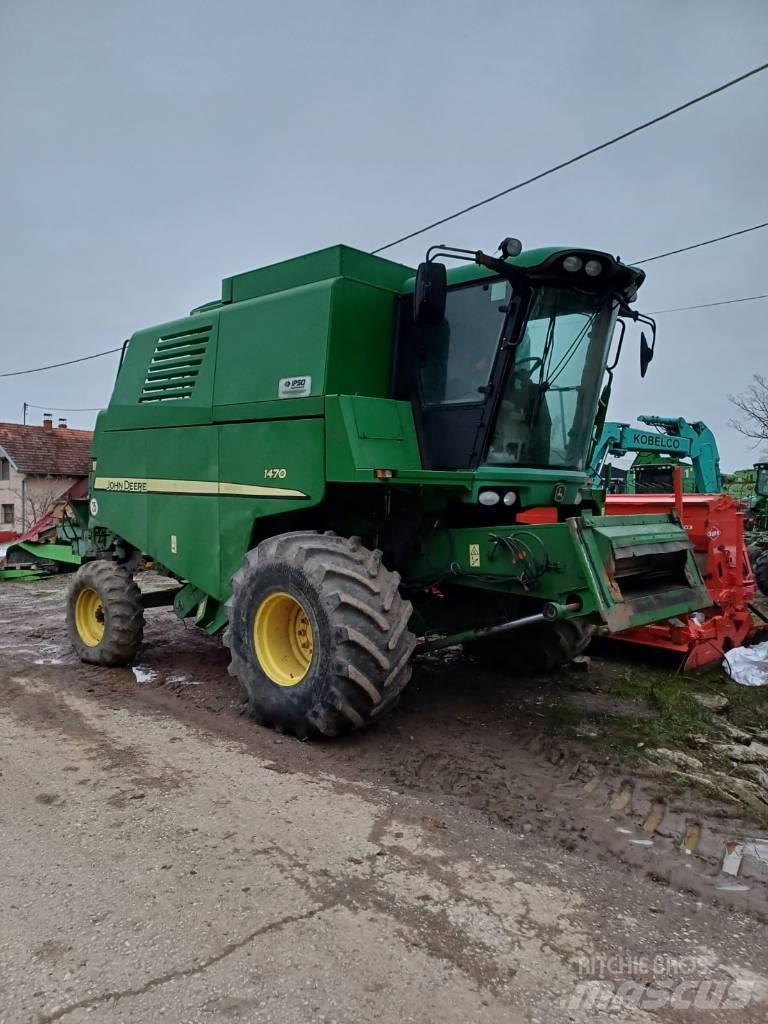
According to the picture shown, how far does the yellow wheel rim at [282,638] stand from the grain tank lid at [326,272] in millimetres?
2320

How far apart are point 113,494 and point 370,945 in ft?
18.0

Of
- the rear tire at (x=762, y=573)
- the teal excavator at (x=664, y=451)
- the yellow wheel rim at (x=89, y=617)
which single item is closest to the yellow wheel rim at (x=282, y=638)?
the yellow wheel rim at (x=89, y=617)

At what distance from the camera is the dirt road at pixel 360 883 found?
2.45 m

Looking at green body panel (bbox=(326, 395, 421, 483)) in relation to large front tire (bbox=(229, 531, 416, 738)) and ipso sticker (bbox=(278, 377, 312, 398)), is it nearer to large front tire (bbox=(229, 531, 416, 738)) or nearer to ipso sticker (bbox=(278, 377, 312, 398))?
ipso sticker (bbox=(278, 377, 312, 398))

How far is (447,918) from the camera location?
9.36 ft

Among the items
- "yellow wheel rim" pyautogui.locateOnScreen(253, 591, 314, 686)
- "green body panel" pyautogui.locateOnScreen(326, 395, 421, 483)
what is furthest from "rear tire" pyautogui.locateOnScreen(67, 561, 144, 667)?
"green body panel" pyautogui.locateOnScreen(326, 395, 421, 483)

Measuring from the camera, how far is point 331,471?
5.02m

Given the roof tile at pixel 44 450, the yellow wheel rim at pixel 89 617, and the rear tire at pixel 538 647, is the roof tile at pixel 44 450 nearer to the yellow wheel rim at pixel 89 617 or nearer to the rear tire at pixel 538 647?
the yellow wheel rim at pixel 89 617

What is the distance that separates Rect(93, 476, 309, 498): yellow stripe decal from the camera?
5484mm

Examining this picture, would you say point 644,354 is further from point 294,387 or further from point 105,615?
point 105,615

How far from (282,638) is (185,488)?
5.82ft

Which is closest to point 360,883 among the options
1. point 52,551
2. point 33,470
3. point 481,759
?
point 481,759

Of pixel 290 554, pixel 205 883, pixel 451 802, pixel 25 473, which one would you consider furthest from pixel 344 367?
pixel 25 473

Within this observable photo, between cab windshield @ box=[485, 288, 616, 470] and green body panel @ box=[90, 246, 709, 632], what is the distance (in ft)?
0.55
